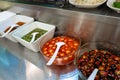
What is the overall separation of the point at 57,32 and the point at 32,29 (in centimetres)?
18

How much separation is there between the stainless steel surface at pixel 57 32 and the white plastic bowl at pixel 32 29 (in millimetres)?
37

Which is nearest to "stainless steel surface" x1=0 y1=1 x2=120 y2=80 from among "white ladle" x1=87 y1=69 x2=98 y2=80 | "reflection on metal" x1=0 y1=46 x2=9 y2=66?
"reflection on metal" x1=0 y1=46 x2=9 y2=66

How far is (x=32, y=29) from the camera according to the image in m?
1.17

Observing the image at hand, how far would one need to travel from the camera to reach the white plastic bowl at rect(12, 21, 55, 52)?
1.01m

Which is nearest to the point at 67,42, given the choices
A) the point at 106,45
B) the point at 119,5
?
the point at 106,45

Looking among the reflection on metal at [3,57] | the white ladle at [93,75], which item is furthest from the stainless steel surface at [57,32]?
the white ladle at [93,75]

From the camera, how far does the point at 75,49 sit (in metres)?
0.94

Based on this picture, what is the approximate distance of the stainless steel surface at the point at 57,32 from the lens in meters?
0.89

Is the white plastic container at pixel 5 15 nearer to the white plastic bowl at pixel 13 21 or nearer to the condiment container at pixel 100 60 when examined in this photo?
the white plastic bowl at pixel 13 21

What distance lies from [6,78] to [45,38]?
0.32 meters

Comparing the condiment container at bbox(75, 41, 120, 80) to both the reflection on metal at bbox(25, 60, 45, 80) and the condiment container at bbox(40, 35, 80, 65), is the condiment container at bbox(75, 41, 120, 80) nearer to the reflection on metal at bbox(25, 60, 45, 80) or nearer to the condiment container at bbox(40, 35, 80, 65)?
the condiment container at bbox(40, 35, 80, 65)

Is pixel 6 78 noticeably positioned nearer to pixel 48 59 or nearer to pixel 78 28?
pixel 48 59

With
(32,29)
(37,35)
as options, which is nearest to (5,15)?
(32,29)

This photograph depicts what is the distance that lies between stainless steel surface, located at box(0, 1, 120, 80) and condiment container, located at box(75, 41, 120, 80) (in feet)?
0.14
